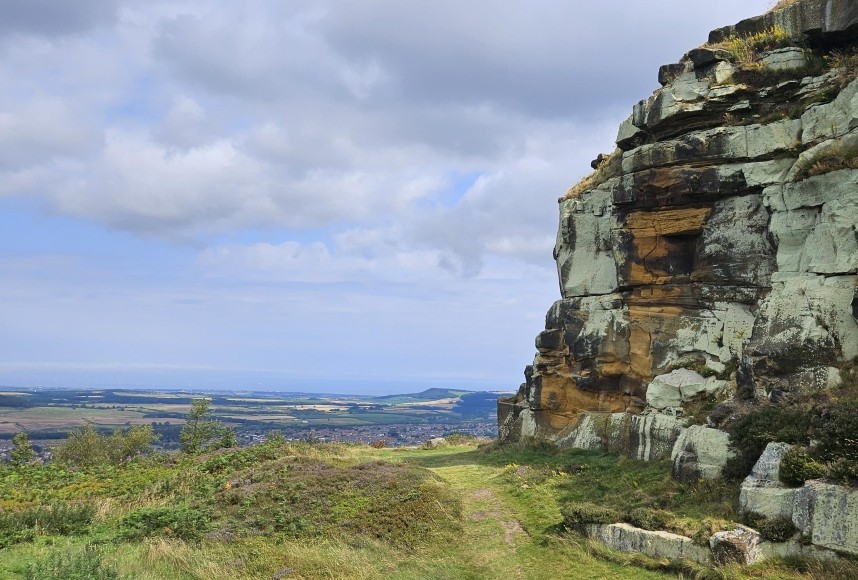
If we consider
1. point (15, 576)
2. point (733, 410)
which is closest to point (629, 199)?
point (733, 410)

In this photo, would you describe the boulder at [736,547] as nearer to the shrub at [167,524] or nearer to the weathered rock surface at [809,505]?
the weathered rock surface at [809,505]

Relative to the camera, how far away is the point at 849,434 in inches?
638

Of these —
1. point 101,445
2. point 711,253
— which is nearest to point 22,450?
point 101,445

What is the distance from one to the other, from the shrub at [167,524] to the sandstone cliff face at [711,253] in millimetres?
15285

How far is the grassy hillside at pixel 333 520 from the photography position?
666 inches

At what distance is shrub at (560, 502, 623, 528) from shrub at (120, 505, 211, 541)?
36.0 feet

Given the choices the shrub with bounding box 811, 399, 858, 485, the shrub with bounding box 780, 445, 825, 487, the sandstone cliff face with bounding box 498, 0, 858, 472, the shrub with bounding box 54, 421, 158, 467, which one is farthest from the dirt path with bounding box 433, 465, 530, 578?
the shrub with bounding box 54, 421, 158, 467

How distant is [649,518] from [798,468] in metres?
3.96

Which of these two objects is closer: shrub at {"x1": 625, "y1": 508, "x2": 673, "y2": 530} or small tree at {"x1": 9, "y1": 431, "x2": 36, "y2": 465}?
shrub at {"x1": 625, "y1": 508, "x2": 673, "y2": 530}

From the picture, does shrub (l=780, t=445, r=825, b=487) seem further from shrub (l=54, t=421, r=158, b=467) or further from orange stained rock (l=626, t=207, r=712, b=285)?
shrub (l=54, t=421, r=158, b=467)

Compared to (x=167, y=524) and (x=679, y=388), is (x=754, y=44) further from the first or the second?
(x=167, y=524)

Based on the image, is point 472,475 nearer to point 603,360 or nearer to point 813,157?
point 603,360

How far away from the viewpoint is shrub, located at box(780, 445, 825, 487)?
52.6ft

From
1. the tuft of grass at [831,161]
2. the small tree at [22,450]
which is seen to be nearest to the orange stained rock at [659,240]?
the tuft of grass at [831,161]
